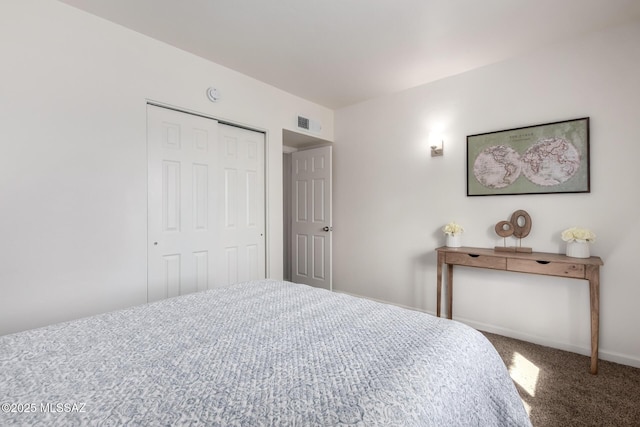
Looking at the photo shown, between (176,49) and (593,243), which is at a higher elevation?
(176,49)

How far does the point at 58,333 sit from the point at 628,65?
3915 millimetres

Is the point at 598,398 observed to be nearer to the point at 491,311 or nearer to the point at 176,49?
the point at 491,311

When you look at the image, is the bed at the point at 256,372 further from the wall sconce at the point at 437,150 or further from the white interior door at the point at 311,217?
the white interior door at the point at 311,217

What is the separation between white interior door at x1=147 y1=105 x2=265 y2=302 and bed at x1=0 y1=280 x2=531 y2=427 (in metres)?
1.16

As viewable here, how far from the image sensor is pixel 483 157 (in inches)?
113

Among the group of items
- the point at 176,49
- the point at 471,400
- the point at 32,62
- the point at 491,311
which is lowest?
the point at 491,311

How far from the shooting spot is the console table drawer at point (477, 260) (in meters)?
2.46

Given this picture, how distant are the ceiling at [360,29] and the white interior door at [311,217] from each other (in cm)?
127

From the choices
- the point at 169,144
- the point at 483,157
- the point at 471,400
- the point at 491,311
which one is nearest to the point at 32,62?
the point at 169,144

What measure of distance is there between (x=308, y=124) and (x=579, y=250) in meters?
2.94

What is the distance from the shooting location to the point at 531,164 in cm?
261

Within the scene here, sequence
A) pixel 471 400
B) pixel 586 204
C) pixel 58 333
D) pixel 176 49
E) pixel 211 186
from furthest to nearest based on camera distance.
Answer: pixel 211 186, pixel 176 49, pixel 586 204, pixel 58 333, pixel 471 400

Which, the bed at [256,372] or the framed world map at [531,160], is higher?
the framed world map at [531,160]

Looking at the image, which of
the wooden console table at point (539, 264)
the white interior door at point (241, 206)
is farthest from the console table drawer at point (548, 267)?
the white interior door at point (241, 206)
